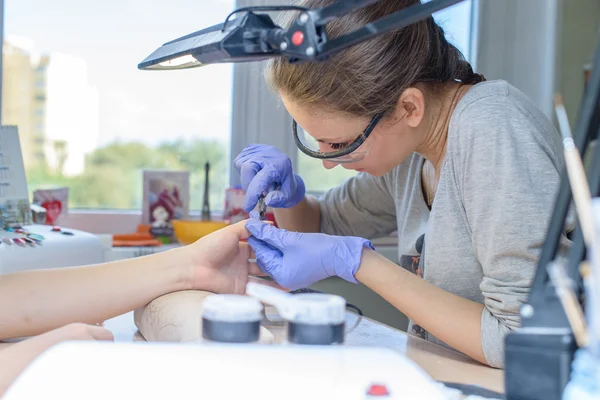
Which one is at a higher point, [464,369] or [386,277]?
[386,277]

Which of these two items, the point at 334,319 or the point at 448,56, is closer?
the point at 334,319

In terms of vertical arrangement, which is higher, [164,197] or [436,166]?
[436,166]

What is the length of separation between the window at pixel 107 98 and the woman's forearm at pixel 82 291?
125 cm

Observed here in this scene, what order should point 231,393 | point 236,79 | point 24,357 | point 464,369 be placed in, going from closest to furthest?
point 231,393, point 24,357, point 464,369, point 236,79

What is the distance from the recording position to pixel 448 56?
4.68 ft

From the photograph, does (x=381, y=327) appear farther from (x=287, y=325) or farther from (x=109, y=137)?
(x=109, y=137)

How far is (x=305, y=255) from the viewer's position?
1280 millimetres

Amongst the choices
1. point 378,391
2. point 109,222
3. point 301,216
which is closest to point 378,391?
point 378,391

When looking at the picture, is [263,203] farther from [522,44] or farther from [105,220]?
[522,44]

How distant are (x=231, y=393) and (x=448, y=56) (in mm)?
992

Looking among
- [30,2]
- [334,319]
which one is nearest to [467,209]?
[334,319]

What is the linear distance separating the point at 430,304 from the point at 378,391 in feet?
1.89

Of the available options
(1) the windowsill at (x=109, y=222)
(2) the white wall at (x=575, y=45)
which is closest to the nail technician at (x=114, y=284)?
(1) the windowsill at (x=109, y=222)

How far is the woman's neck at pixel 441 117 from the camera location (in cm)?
143
